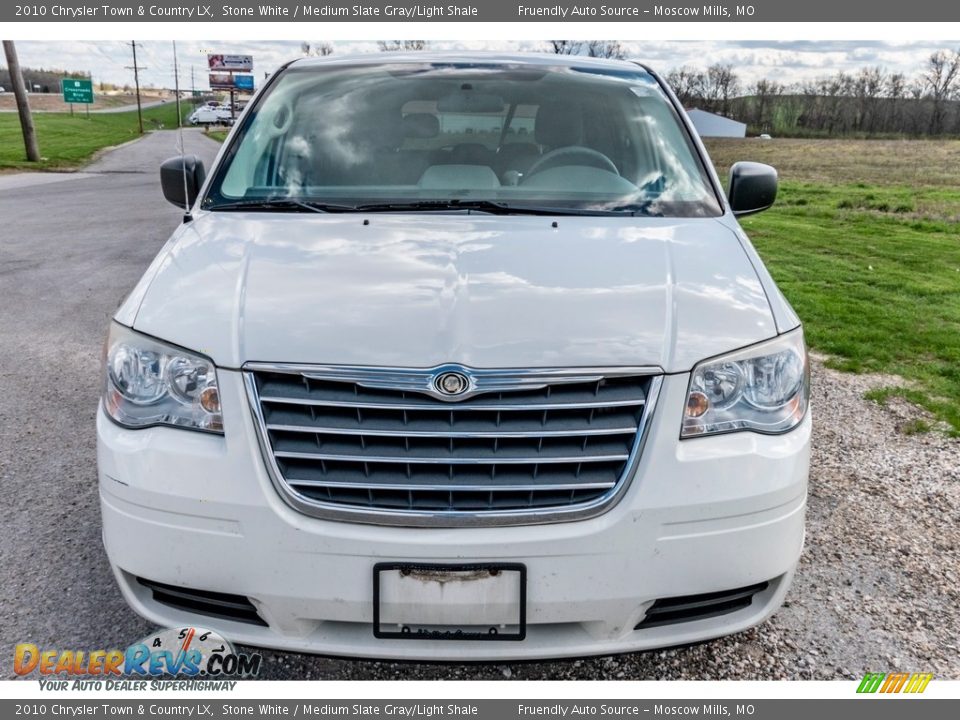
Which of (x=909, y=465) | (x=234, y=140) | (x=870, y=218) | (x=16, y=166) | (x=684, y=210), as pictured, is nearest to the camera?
(x=684, y=210)

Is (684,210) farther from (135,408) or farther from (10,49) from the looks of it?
(10,49)

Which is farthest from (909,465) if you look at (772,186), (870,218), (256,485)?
(870,218)

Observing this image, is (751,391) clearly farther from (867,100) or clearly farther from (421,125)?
(867,100)

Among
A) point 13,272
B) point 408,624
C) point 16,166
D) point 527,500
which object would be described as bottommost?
point 16,166

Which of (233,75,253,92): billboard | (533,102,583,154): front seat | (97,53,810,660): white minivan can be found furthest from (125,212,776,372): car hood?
(233,75,253,92): billboard

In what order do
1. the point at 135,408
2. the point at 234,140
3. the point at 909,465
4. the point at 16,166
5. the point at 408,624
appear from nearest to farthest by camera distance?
the point at 408,624
the point at 135,408
the point at 234,140
the point at 909,465
the point at 16,166

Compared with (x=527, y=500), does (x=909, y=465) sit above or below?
below

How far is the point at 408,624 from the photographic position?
2025mm

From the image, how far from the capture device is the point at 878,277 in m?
8.84

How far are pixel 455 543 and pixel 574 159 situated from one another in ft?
6.50

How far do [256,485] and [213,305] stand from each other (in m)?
0.57

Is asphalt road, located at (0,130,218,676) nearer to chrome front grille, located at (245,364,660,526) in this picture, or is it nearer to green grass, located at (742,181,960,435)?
chrome front grille, located at (245,364,660,526)

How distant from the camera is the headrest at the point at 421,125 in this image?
3.44 m

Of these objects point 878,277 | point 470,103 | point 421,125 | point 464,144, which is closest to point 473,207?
point 464,144
